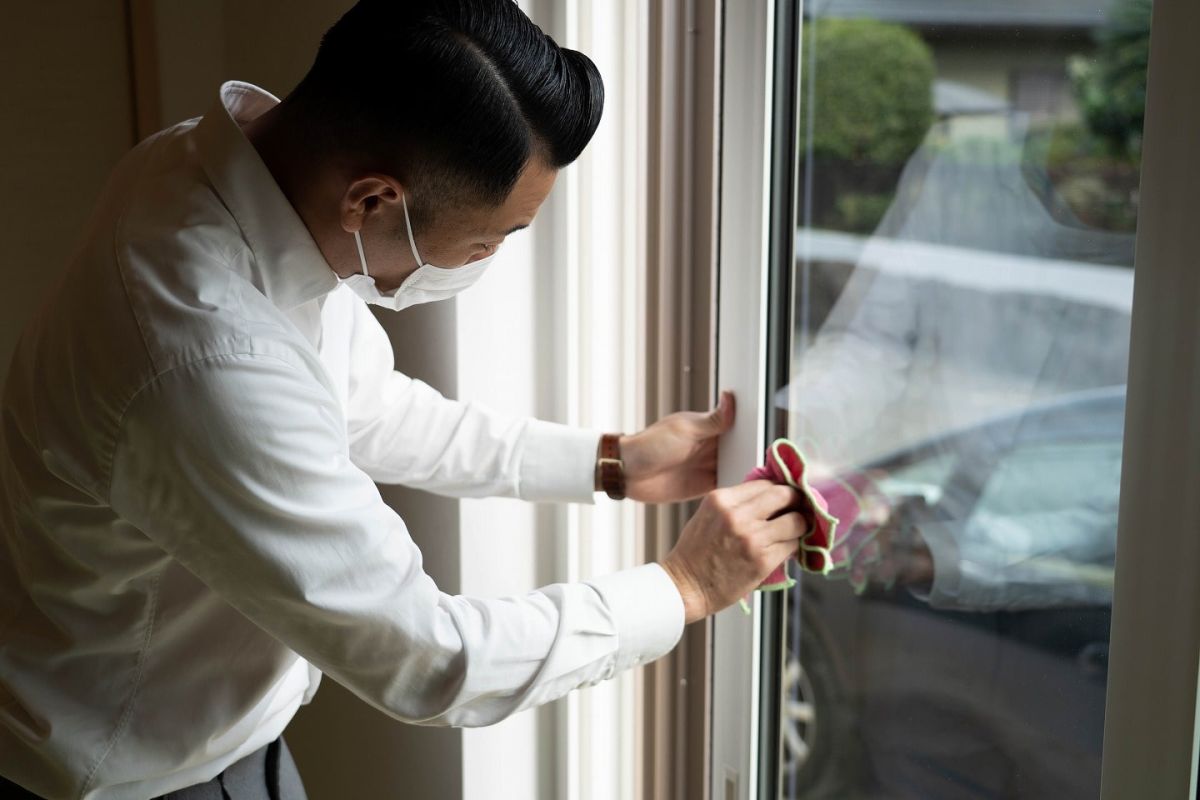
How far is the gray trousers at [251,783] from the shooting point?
119 cm

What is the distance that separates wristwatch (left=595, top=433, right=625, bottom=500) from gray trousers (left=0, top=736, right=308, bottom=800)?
1.59 ft

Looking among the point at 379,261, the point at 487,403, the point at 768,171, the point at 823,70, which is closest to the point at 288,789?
the point at 487,403

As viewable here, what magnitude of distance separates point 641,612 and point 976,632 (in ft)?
1.17

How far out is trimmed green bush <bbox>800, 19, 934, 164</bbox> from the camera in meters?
1.09

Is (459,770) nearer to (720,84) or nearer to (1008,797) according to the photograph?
(1008,797)

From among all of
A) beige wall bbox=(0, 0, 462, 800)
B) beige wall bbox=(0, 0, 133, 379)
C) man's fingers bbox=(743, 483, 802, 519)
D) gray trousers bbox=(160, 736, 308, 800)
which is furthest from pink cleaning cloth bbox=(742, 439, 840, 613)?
beige wall bbox=(0, 0, 133, 379)

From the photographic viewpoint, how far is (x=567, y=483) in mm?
1383

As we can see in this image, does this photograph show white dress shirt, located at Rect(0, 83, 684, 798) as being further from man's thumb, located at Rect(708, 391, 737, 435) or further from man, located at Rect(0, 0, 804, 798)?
man's thumb, located at Rect(708, 391, 737, 435)

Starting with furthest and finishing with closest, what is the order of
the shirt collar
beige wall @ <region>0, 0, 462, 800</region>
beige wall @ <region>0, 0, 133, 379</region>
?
beige wall @ <region>0, 0, 133, 379</region> < beige wall @ <region>0, 0, 462, 800</region> < the shirt collar

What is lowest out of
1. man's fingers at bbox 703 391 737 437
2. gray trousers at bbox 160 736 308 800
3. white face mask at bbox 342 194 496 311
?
gray trousers at bbox 160 736 308 800

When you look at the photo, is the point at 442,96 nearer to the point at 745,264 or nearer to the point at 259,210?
the point at 259,210

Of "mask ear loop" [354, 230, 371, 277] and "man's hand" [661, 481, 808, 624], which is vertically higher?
"mask ear loop" [354, 230, 371, 277]

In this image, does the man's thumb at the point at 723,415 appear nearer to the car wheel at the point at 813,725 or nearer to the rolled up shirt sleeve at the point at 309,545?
the car wheel at the point at 813,725

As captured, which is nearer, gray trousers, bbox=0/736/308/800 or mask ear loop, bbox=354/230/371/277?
mask ear loop, bbox=354/230/371/277
